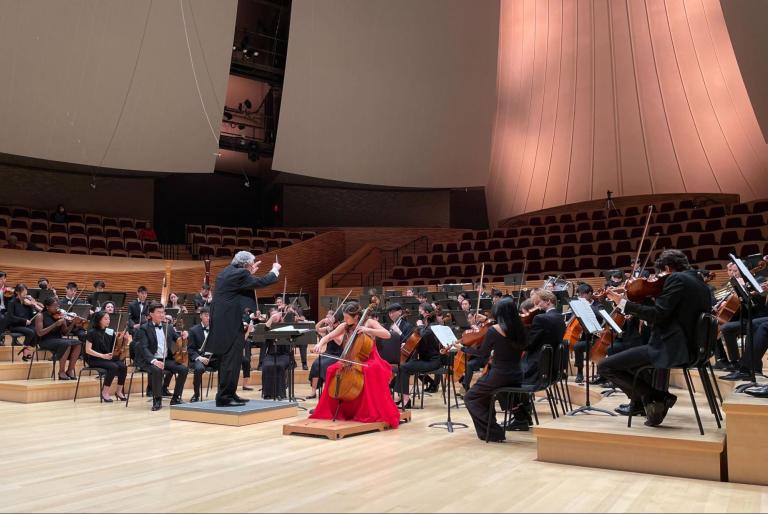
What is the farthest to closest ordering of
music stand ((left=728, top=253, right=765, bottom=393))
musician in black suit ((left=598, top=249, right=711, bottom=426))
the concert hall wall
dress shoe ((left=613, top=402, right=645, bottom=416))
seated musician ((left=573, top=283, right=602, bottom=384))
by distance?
the concert hall wall < seated musician ((left=573, top=283, right=602, bottom=384)) < dress shoe ((left=613, top=402, right=645, bottom=416)) < music stand ((left=728, top=253, right=765, bottom=393)) < musician in black suit ((left=598, top=249, right=711, bottom=426))

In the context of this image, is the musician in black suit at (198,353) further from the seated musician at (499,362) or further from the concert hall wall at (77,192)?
the concert hall wall at (77,192)

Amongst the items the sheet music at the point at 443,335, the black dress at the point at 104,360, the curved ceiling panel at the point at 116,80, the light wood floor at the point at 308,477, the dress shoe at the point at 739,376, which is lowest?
the light wood floor at the point at 308,477

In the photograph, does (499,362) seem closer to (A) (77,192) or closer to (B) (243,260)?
(B) (243,260)

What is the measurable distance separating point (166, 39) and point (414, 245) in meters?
8.25

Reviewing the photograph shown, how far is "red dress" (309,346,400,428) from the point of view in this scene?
20.5ft

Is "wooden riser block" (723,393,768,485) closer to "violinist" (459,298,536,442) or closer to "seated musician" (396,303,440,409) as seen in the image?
"violinist" (459,298,536,442)

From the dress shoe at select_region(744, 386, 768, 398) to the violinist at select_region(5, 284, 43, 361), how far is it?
8418 mm

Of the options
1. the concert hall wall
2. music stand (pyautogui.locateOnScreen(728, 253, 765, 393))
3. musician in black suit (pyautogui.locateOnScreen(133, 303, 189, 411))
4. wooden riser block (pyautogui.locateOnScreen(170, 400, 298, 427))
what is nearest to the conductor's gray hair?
wooden riser block (pyautogui.locateOnScreen(170, 400, 298, 427))

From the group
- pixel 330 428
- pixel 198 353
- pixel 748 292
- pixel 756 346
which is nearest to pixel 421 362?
pixel 330 428

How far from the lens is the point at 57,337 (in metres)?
9.11

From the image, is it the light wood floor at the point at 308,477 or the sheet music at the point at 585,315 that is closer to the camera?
the light wood floor at the point at 308,477

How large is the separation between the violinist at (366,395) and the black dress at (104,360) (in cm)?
335

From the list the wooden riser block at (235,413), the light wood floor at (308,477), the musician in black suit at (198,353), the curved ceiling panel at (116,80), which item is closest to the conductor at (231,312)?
the wooden riser block at (235,413)

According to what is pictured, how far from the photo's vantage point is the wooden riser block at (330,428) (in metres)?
5.80
